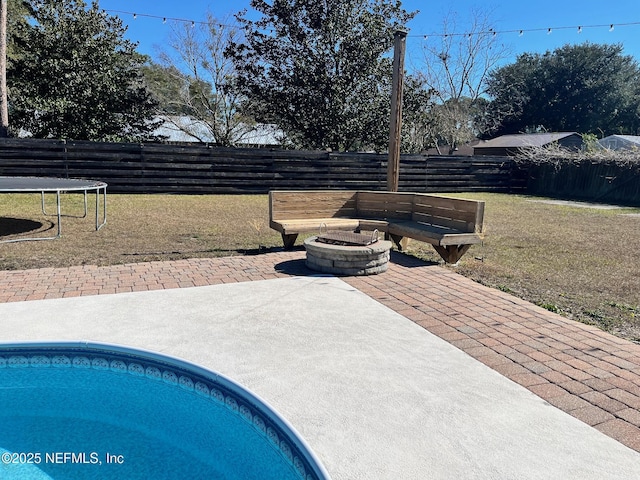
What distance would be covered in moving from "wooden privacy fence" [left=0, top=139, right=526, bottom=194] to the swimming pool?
36.8 feet

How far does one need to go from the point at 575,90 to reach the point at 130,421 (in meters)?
41.7

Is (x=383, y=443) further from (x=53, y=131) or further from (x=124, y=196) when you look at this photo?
(x=53, y=131)

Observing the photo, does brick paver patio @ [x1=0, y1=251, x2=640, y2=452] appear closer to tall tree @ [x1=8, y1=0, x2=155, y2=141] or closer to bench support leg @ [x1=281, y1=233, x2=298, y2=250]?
bench support leg @ [x1=281, y1=233, x2=298, y2=250]

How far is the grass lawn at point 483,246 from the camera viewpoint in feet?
15.9

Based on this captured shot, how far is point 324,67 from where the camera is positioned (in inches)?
689

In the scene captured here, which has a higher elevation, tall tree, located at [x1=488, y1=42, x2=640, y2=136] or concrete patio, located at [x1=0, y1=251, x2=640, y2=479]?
tall tree, located at [x1=488, y1=42, x2=640, y2=136]

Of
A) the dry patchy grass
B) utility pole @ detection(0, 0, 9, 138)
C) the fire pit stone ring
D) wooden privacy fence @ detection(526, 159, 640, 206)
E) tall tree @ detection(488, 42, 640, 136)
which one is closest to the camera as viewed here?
the dry patchy grass

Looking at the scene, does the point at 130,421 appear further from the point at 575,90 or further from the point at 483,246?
the point at 575,90

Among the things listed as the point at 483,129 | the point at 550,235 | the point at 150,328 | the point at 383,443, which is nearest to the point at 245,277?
the point at 150,328

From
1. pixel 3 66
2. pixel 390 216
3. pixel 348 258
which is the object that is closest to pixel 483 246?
pixel 390 216

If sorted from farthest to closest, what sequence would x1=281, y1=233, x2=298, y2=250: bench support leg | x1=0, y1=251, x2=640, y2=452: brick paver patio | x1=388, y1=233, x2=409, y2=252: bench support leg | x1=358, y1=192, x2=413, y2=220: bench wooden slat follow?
x1=358, y1=192, x2=413, y2=220: bench wooden slat
x1=388, y1=233, x2=409, y2=252: bench support leg
x1=281, y1=233, x2=298, y2=250: bench support leg
x1=0, y1=251, x2=640, y2=452: brick paver patio

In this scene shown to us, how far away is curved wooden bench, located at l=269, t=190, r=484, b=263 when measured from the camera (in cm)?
583

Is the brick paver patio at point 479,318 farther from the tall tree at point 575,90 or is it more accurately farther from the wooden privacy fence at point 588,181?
the tall tree at point 575,90

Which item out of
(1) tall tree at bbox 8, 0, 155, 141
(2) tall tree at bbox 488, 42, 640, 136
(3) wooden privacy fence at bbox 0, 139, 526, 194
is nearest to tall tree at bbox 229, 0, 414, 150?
(3) wooden privacy fence at bbox 0, 139, 526, 194
